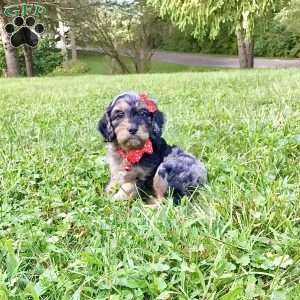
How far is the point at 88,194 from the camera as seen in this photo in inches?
120

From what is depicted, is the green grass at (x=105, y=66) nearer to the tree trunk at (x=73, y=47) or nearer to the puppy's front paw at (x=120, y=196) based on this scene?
the tree trunk at (x=73, y=47)

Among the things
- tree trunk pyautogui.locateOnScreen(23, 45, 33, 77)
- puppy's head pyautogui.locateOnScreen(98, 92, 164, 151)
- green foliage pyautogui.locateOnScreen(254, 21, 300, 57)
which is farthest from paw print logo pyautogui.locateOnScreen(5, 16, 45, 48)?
puppy's head pyautogui.locateOnScreen(98, 92, 164, 151)

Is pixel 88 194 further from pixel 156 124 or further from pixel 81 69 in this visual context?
pixel 81 69

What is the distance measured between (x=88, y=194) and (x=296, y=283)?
4.87 feet

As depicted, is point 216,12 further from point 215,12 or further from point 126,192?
point 126,192

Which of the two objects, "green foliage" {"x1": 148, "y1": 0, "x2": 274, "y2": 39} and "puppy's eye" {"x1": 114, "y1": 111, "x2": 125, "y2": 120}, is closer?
"puppy's eye" {"x1": 114, "y1": 111, "x2": 125, "y2": 120}

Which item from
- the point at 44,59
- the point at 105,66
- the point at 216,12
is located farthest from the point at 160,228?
the point at 105,66

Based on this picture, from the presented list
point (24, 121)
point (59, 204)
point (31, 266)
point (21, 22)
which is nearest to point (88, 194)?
point (59, 204)

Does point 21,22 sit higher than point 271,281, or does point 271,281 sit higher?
point 21,22

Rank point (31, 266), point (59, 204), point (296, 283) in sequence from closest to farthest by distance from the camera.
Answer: point (296, 283)
point (31, 266)
point (59, 204)

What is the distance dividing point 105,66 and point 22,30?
12.1 m

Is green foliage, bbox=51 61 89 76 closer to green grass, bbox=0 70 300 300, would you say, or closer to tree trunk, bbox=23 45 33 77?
tree trunk, bbox=23 45 33 77

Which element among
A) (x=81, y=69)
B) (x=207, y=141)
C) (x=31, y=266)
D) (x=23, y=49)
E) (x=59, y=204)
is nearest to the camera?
(x=31, y=266)

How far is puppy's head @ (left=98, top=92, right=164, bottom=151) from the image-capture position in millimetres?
2895
